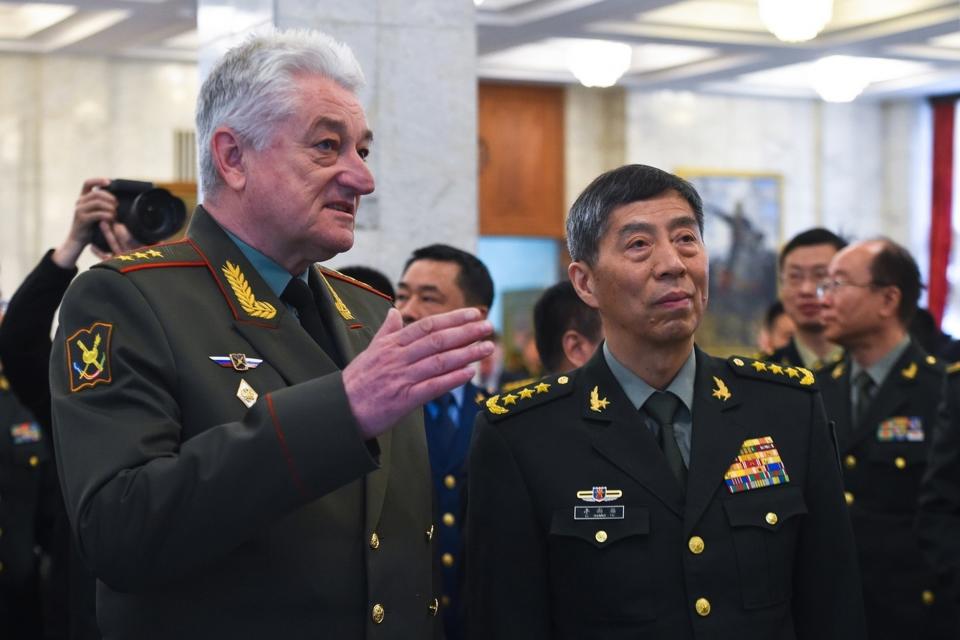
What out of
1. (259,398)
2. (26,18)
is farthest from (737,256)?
(259,398)

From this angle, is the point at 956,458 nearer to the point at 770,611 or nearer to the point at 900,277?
the point at 900,277

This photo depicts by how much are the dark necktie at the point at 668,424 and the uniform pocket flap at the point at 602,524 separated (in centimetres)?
12

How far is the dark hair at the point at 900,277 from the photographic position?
4.59 m

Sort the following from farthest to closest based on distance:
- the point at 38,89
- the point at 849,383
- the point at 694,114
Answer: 1. the point at 694,114
2. the point at 38,89
3. the point at 849,383

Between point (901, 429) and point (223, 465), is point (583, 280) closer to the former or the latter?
point (223, 465)

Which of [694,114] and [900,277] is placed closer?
[900,277]

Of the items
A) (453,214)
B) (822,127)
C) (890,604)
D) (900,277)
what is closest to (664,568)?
(890,604)

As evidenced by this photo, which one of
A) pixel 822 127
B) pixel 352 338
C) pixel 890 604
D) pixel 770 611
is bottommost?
pixel 890 604

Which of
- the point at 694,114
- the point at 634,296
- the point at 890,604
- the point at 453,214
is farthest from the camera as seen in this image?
the point at 694,114

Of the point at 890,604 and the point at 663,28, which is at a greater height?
the point at 663,28

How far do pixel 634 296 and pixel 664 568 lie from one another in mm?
536

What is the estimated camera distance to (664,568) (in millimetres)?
2359

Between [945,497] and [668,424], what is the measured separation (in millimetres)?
1584

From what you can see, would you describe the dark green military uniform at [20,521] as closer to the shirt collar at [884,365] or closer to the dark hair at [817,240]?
the shirt collar at [884,365]
